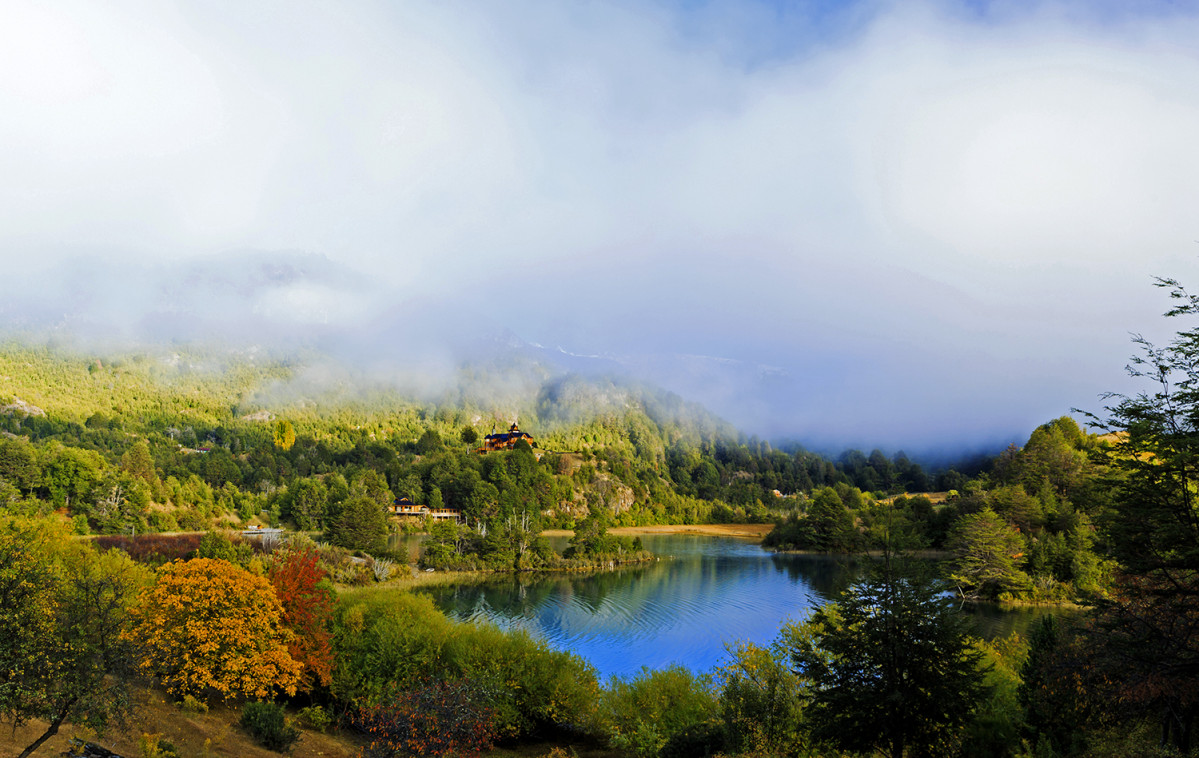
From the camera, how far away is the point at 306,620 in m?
26.9

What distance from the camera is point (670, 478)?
193 metres

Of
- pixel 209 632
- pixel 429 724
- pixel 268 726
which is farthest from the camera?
pixel 209 632

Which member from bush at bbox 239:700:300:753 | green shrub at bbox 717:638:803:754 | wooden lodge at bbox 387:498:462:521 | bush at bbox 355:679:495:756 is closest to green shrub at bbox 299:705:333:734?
bush at bbox 239:700:300:753

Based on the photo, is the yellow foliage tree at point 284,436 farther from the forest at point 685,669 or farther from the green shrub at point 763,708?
the green shrub at point 763,708

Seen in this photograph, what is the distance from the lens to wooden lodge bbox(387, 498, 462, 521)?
101m

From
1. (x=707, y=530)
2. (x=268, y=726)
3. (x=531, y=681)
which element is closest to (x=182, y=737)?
(x=268, y=726)

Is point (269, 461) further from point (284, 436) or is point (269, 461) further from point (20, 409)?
point (20, 409)

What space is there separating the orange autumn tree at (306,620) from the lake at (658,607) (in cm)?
1496

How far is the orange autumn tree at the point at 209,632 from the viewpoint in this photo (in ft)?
70.9

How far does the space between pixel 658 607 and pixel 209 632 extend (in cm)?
3790

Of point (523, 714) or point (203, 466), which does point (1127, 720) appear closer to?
point (523, 714)

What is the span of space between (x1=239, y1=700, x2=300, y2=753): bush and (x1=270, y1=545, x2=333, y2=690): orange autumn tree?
147 inches

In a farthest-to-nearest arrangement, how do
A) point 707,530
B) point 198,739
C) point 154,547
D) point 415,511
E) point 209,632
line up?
1. point 707,530
2. point 415,511
3. point 154,547
4. point 209,632
5. point 198,739

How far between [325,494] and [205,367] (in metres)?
119
